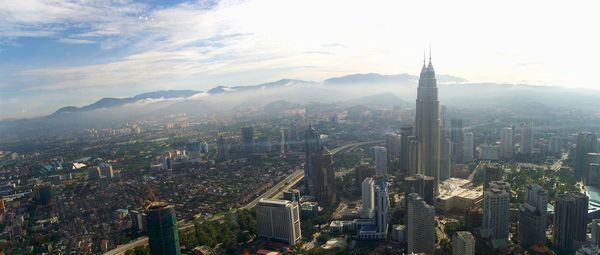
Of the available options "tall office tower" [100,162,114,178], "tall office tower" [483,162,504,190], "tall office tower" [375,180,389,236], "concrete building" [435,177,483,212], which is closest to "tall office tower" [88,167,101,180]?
"tall office tower" [100,162,114,178]

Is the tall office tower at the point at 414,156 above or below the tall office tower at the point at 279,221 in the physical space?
above

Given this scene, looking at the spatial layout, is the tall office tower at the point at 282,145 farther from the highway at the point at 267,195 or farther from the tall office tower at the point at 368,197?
the tall office tower at the point at 368,197

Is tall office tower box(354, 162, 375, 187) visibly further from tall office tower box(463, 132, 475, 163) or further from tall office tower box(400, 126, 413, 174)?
tall office tower box(463, 132, 475, 163)

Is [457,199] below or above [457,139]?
below

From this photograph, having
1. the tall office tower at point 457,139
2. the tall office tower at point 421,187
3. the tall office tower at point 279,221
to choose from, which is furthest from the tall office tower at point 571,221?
the tall office tower at point 457,139

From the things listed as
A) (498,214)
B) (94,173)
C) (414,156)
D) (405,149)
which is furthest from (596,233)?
(94,173)

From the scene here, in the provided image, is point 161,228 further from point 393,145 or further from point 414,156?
point 393,145
